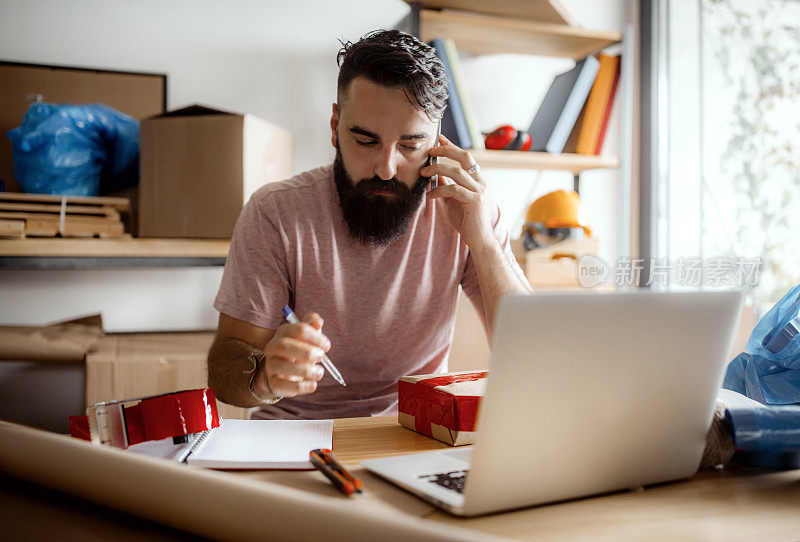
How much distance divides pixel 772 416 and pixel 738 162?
1984 mm

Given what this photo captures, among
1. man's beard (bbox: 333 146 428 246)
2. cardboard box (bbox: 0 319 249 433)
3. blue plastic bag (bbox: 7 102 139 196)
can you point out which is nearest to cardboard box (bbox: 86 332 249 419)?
cardboard box (bbox: 0 319 249 433)

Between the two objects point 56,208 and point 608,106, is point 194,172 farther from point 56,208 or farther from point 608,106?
point 608,106

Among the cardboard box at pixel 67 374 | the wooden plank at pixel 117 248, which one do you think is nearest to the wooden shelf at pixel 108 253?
the wooden plank at pixel 117 248

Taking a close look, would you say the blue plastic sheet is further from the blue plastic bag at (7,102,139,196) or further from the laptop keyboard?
the blue plastic bag at (7,102,139,196)

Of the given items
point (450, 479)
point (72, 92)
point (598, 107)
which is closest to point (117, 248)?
point (72, 92)

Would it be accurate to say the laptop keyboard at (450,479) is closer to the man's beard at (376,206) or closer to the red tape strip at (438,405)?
the red tape strip at (438,405)

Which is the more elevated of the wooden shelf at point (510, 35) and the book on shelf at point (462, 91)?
the wooden shelf at point (510, 35)

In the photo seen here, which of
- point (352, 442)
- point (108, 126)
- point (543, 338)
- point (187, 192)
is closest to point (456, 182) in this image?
point (352, 442)

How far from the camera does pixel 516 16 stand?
2336 millimetres

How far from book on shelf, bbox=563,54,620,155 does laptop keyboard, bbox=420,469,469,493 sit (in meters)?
1.93

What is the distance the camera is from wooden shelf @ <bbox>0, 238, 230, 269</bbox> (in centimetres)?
180

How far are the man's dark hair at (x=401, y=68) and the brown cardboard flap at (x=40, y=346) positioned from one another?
1.11 m

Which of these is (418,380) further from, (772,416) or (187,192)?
(187,192)

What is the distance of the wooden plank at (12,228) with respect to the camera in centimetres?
178
